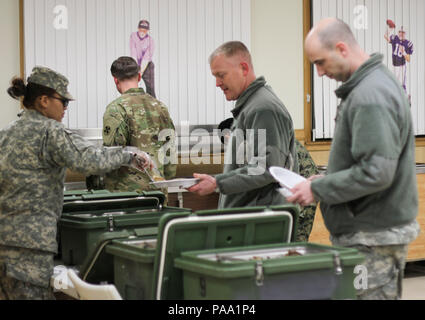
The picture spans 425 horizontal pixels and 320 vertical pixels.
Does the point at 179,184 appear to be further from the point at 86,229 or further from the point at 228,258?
the point at 228,258

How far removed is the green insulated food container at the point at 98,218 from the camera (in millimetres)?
3043

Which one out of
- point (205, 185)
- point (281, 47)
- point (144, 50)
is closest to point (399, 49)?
point (281, 47)

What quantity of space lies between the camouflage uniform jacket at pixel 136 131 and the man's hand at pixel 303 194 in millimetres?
2065

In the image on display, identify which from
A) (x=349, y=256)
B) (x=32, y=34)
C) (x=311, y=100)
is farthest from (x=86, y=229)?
(x=311, y=100)

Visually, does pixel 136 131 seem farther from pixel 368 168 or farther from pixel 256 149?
pixel 368 168

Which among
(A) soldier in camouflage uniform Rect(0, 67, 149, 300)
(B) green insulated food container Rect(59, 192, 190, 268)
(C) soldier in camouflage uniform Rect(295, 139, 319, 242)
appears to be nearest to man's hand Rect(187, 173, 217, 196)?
(B) green insulated food container Rect(59, 192, 190, 268)

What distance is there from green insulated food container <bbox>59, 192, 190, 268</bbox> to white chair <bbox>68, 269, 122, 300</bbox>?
13.4 inches

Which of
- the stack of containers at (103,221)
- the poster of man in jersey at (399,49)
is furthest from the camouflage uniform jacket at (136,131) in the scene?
the poster of man in jersey at (399,49)

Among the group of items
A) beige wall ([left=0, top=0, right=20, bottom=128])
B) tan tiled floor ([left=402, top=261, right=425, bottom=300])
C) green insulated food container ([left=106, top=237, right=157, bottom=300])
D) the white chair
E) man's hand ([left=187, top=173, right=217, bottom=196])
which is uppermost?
beige wall ([left=0, top=0, right=20, bottom=128])

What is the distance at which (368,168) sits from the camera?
2.23m

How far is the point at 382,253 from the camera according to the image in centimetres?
238

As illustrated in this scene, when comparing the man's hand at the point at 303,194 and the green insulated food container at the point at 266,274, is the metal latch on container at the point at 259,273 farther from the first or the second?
the man's hand at the point at 303,194

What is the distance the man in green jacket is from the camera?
3.05 metres

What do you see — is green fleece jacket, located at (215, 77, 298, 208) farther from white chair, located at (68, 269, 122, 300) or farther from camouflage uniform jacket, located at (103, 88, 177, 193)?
camouflage uniform jacket, located at (103, 88, 177, 193)
